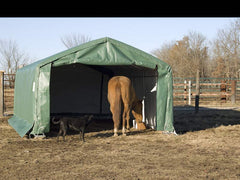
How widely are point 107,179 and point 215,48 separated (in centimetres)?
2999

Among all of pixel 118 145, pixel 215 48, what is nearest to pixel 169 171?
pixel 118 145

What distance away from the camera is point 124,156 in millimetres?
6289

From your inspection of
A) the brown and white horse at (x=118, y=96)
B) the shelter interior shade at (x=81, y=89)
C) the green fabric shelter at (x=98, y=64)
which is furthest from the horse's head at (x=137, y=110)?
the shelter interior shade at (x=81, y=89)

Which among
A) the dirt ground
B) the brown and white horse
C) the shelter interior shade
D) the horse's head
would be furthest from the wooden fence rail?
the brown and white horse

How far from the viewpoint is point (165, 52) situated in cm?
4200

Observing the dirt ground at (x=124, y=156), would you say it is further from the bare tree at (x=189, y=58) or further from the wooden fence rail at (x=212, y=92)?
the bare tree at (x=189, y=58)

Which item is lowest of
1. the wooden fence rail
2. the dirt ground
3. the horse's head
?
the dirt ground

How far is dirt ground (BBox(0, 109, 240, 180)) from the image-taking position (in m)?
5.00

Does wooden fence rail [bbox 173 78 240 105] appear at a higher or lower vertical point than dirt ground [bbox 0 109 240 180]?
higher

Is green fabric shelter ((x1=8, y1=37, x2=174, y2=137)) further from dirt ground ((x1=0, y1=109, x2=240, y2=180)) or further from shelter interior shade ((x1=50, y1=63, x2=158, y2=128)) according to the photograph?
shelter interior shade ((x1=50, y1=63, x2=158, y2=128))

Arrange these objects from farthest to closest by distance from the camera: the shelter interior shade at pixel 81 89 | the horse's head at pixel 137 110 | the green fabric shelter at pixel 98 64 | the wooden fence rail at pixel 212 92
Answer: the wooden fence rail at pixel 212 92 → the shelter interior shade at pixel 81 89 → the horse's head at pixel 137 110 → the green fabric shelter at pixel 98 64

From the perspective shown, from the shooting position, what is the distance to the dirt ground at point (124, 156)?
16.4 ft

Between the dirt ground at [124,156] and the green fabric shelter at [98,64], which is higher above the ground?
the green fabric shelter at [98,64]
